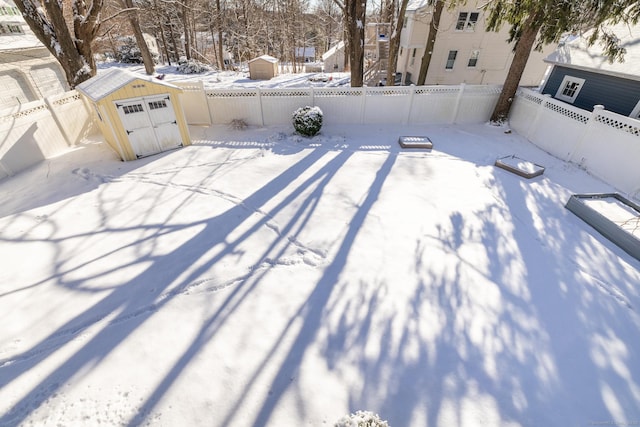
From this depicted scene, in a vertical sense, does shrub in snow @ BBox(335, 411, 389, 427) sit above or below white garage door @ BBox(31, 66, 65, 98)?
below

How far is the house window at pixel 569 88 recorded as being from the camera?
34.0 feet

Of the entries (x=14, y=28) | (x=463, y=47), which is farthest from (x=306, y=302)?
(x=14, y=28)

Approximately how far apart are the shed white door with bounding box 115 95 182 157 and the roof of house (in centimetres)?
1261

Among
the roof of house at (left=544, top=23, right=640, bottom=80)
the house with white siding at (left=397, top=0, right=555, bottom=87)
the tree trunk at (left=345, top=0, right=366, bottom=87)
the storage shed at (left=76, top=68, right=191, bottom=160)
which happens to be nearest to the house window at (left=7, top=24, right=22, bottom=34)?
the storage shed at (left=76, top=68, right=191, bottom=160)

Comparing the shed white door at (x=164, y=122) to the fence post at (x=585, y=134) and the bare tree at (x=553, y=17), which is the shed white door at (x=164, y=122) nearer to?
the bare tree at (x=553, y=17)

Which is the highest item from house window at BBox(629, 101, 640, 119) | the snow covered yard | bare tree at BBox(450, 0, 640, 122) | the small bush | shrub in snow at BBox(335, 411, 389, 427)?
bare tree at BBox(450, 0, 640, 122)

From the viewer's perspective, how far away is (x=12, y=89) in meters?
13.7

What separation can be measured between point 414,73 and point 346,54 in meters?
9.90

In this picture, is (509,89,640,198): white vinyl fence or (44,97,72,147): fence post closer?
(509,89,640,198): white vinyl fence

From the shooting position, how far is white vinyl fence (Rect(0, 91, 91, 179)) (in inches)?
274

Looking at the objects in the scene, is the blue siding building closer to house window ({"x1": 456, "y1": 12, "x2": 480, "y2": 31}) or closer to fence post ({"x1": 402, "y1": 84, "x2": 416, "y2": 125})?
fence post ({"x1": 402, "y1": 84, "x2": 416, "y2": 125})

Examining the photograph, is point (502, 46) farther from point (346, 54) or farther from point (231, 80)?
point (231, 80)

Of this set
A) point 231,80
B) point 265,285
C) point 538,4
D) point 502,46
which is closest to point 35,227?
point 265,285

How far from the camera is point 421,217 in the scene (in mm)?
5863
